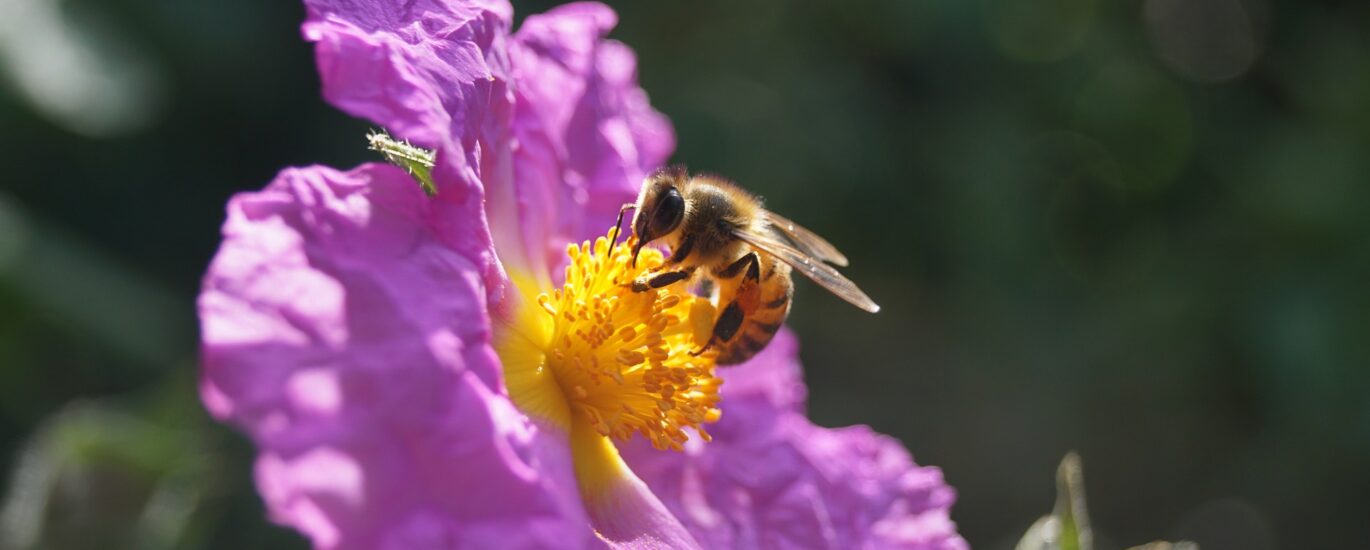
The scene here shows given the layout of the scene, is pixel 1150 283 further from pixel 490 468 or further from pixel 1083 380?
pixel 490 468

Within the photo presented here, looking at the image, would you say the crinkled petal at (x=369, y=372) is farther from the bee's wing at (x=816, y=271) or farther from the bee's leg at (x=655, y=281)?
the bee's wing at (x=816, y=271)

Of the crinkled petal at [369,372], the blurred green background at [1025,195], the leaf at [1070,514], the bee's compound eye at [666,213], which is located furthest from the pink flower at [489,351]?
the blurred green background at [1025,195]

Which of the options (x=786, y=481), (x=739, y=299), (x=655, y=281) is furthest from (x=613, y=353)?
(x=786, y=481)

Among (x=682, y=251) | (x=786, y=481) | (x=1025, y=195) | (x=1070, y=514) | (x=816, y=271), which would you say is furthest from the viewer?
(x=1025, y=195)

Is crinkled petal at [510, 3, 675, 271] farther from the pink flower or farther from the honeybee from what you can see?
the honeybee

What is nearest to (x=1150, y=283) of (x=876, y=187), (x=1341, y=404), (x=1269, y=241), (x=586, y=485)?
(x=1269, y=241)

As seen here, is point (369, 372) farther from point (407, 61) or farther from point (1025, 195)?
point (1025, 195)

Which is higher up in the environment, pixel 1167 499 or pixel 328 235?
pixel 1167 499
